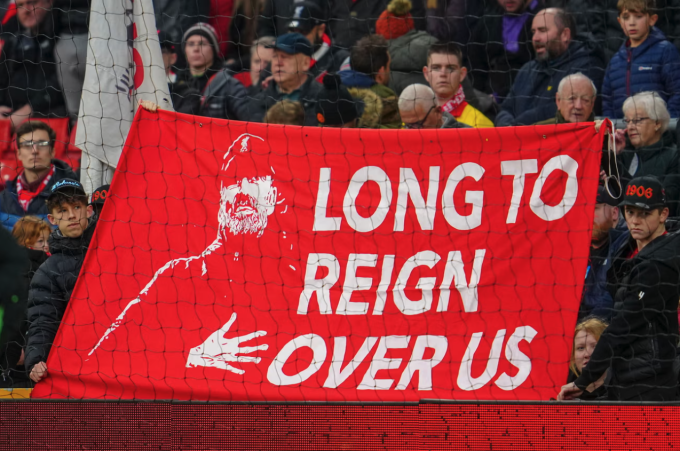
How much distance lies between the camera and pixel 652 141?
5.63m

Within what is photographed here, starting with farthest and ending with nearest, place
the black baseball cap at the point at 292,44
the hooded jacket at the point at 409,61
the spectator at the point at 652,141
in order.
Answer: the hooded jacket at the point at 409,61 → the black baseball cap at the point at 292,44 → the spectator at the point at 652,141

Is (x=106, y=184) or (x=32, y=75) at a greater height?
(x=32, y=75)

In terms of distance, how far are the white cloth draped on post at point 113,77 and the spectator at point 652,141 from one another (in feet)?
8.89

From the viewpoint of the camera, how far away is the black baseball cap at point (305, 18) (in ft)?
24.1

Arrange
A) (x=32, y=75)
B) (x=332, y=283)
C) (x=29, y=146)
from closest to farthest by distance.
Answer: (x=332, y=283)
(x=29, y=146)
(x=32, y=75)

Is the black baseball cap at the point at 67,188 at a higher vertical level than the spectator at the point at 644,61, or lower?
lower

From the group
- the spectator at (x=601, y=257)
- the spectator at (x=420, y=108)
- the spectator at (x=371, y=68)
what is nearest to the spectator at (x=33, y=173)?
the spectator at (x=371, y=68)

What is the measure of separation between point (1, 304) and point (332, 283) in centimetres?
194

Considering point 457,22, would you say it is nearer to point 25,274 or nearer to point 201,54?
point 201,54

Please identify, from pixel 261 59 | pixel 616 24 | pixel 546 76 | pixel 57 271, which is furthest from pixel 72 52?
pixel 616 24

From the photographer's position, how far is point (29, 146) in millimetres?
5992

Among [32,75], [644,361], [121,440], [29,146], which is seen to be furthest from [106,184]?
[644,361]

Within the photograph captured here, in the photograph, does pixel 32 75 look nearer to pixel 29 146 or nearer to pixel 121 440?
pixel 29 146

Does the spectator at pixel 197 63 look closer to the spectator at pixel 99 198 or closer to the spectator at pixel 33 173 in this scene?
the spectator at pixel 33 173
